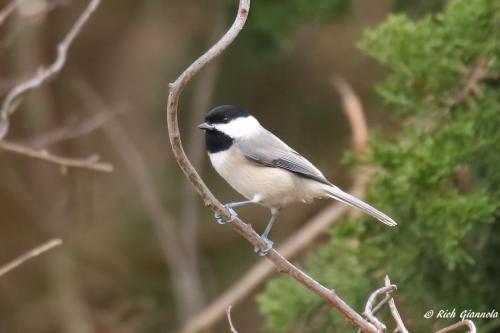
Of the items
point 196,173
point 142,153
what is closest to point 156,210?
point 142,153

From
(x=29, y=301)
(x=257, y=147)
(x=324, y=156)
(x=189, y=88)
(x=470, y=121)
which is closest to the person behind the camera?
(x=257, y=147)

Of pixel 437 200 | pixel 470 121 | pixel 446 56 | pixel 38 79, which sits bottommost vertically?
pixel 437 200

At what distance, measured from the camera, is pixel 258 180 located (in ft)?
9.34

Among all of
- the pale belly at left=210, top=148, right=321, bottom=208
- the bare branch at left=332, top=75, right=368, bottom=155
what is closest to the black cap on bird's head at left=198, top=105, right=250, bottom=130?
the pale belly at left=210, top=148, right=321, bottom=208

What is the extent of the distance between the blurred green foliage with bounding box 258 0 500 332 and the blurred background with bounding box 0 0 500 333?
161cm

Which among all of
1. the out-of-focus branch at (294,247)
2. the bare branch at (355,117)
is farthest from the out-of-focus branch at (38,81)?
the out-of-focus branch at (294,247)

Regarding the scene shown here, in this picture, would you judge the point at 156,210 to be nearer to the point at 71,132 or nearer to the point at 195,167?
the point at 195,167

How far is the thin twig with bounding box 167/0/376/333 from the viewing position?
1.95 m

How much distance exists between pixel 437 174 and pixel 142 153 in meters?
3.69

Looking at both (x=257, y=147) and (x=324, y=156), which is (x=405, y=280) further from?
(x=324, y=156)

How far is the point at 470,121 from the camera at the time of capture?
3.15m

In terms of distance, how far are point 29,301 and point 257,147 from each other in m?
3.90

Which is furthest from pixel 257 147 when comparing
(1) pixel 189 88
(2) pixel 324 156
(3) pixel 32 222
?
(3) pixel 32 222

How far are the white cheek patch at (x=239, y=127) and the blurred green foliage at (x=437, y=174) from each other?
1.66 feet
